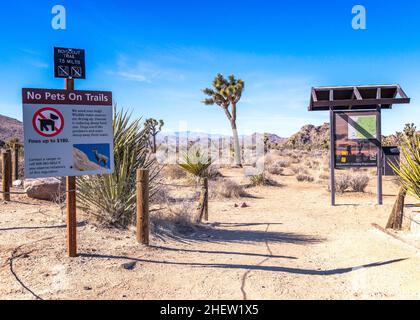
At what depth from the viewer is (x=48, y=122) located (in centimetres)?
475

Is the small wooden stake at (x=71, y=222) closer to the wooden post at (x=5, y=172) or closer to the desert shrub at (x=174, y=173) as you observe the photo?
the wooden post at (x=5, y=172)

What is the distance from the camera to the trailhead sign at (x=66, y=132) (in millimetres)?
4637

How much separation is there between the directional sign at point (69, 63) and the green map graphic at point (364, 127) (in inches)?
330

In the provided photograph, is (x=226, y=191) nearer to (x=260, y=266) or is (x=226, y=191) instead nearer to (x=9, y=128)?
(x=260, y=266)

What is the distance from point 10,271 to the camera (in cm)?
441

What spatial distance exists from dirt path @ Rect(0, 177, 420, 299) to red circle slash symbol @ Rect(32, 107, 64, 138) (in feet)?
5.47

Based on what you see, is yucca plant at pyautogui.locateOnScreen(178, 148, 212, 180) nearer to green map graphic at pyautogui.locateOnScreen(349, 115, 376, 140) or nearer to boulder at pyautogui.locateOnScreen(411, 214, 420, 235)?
green map graphic at pyautogui.locateOnScreen(349, 115, 376, 140)

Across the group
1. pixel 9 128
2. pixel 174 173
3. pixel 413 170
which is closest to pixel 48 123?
pixel 413 170

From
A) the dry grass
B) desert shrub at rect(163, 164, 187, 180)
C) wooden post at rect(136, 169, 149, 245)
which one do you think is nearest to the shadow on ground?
wooden post at rect(136, 169, 149, 245)

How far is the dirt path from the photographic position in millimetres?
4145

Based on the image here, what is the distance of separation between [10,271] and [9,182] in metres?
6.65

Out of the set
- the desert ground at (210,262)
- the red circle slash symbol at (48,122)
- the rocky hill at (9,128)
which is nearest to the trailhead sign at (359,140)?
the desert ground at (210,262)

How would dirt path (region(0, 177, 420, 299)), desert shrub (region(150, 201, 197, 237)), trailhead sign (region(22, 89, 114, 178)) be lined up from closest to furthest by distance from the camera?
1. dirt path (region(0, 177, 420, 299))
2. trailhead sign (region(22, 89, 114, 178))
3. desert shrub (region(150, 201, 197, 237))
